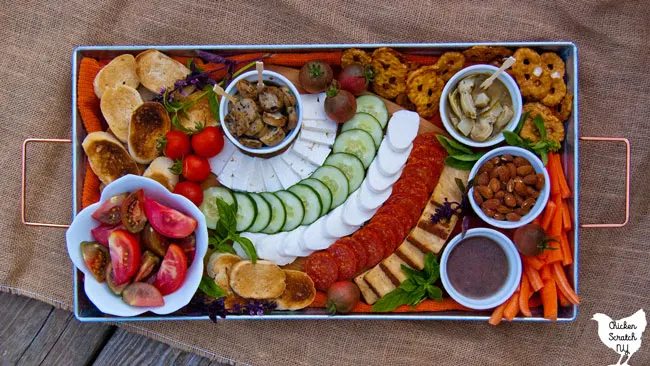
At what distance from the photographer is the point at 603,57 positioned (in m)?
3.00

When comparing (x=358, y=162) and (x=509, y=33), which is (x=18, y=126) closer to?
(x=358, y=162)

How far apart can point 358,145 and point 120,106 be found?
1150 mm

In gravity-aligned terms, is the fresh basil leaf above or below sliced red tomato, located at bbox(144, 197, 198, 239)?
below

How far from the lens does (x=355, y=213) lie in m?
2.79

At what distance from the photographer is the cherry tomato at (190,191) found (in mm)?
2723

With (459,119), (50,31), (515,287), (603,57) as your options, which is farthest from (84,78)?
(603,57)

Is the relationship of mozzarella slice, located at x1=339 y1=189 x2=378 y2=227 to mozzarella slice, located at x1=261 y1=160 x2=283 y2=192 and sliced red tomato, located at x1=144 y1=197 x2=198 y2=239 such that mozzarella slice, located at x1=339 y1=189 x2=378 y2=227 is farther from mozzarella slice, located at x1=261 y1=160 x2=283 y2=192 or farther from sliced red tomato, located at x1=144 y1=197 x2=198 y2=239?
sliced red tomato, located at x1=144 y1=197 x2=198 y2=239

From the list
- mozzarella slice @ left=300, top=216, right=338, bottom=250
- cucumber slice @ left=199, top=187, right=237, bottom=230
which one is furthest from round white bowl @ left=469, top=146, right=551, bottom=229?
cucumber slice @ left=199, top=187, right=237, bottom=230

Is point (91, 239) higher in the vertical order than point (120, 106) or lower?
lower

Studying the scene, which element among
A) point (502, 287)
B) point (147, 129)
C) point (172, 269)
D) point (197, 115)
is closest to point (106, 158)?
point (147, 129)

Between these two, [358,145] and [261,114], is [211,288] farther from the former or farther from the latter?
[358,145]

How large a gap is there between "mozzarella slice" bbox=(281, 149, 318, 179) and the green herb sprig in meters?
0.64

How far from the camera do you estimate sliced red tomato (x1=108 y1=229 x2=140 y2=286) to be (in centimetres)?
243

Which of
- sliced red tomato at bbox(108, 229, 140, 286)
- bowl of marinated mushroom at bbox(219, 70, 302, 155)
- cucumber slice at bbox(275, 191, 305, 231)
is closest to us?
sliced red tomato at bbox(108, 229, 140, 286)
